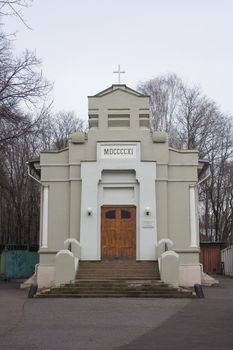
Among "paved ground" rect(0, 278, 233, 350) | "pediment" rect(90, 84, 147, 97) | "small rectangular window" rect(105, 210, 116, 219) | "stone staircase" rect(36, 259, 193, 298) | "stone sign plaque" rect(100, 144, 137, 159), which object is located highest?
"pediment" rect(90, 84, 147, 97)

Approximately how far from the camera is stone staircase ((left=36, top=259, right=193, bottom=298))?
66.4ft

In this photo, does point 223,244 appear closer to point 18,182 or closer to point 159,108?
point 159,108

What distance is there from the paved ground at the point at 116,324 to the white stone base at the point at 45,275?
16.9 ft

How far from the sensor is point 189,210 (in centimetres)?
2569

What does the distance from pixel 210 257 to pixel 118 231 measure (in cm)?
2175

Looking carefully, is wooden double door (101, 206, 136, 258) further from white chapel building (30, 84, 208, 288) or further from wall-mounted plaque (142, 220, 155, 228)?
wall-mounted plaque (142, 220, 155, 228)

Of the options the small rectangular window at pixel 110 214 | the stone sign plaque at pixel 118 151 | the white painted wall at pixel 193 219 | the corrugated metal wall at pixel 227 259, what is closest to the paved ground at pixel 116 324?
the white painted wall at pixel 193 219

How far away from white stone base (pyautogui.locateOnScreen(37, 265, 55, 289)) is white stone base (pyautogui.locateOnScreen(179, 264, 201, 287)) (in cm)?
574

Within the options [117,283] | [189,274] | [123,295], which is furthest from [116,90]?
[123,295]

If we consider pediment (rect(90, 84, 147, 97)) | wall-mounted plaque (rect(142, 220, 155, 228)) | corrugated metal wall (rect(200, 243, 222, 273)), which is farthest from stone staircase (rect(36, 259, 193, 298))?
corrugated metal wall (rect(200, 243, 222, 273))

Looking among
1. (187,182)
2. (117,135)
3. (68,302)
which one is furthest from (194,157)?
Result: (68,302)

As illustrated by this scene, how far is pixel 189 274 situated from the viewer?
2481cm

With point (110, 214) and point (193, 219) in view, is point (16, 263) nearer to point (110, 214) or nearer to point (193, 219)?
point (110, 214)

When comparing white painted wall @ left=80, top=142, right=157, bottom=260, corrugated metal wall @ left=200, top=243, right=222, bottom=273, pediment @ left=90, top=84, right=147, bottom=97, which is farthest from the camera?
corrugated metal wall @ left=200, top=243, right=222, bottom=273
